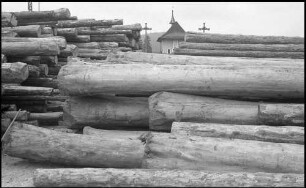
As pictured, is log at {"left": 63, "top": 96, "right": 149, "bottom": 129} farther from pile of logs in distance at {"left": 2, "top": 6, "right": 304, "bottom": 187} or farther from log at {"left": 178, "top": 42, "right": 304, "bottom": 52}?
log at {"left": 178, "top": 42, "right": 304, "bottom": 52}

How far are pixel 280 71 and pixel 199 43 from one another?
5636 mm

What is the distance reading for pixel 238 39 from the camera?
10133 mm

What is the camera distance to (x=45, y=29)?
8977mm

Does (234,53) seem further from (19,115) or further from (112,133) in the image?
(112,133)

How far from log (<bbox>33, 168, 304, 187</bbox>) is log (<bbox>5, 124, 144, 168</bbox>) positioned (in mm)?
646

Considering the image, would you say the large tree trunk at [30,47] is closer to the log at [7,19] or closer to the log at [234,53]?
the log at [7,19]

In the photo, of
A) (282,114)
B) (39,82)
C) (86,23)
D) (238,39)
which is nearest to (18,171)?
(282,114)

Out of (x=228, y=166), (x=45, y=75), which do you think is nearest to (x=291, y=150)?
(x=228, y=166)

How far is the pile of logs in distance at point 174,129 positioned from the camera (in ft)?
11.6

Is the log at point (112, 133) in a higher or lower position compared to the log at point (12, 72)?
lower

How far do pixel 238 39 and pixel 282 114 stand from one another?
243 inches

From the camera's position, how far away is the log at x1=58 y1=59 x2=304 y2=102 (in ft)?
14.7

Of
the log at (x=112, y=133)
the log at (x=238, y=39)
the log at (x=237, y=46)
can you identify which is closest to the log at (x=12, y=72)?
the log at (x=112, y=133)

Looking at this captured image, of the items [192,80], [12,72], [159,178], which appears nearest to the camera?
[159,178]
